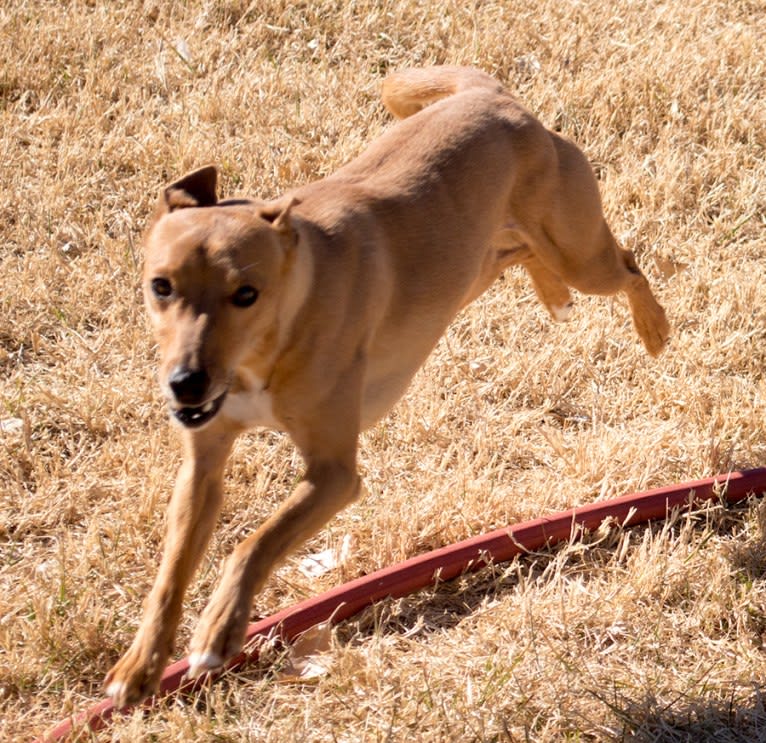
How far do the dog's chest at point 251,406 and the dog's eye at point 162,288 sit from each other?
1.32 ft

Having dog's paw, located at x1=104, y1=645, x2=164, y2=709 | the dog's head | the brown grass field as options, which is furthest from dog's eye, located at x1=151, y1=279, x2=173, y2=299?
the brown grass field

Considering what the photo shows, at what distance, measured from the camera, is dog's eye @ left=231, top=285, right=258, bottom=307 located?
12.3 ft

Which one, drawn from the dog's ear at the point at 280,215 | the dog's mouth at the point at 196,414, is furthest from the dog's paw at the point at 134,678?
the dog's ear at the point at 280,215

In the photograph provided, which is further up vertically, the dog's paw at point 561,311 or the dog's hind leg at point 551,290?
the dog's hind leg at point 551,290

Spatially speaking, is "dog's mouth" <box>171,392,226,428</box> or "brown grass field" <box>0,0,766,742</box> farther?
"brown grass field" <box>0,0,766,742</box>

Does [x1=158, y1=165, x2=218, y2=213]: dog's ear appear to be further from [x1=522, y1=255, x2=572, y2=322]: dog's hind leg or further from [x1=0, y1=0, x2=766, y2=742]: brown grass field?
[x1=522, y1=255, x2=572, y2=322]: dog's hind leg

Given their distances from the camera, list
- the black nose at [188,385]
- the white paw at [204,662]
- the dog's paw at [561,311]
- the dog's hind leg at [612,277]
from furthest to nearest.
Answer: the dog's paw at [561,311]
the dog's hind leg at [612,277]
the black nose at [188,385]
the white paw at [204,662]

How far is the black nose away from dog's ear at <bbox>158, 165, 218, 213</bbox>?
73cm

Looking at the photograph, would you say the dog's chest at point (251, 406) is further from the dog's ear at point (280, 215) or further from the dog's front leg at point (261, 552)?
the dog's ear at point (280, 215)

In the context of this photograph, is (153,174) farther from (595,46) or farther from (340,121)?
(595,46)

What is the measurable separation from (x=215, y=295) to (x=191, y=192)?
616 mm

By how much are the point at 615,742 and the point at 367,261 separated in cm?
173

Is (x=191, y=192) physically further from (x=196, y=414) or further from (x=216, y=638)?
(x=216, y=638)

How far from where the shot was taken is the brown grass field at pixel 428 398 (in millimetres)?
4312
